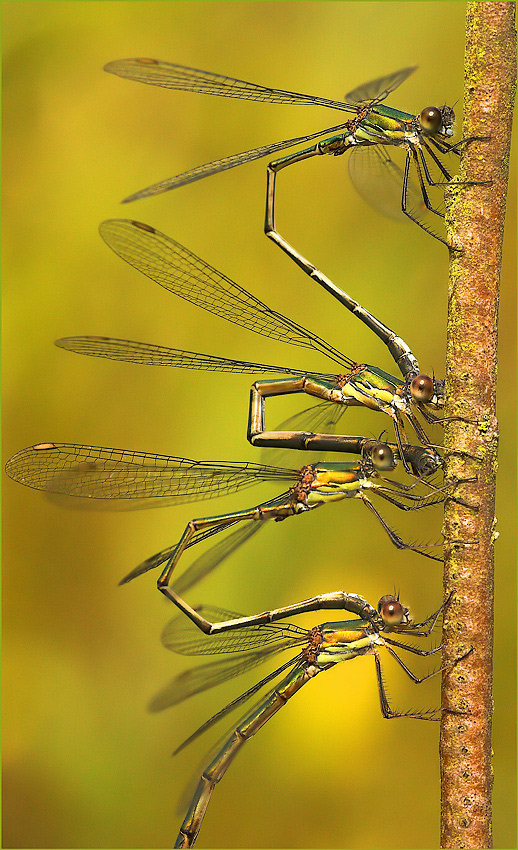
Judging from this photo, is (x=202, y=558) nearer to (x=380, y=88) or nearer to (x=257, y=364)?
(x=257, y=364)

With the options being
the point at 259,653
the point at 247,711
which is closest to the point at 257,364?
the point at 259,653

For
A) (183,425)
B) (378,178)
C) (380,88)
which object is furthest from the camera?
(183,425)

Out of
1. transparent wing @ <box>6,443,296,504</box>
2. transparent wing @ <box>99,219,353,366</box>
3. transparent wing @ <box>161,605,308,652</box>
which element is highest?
transparent wing @ <box>99,219,353,366</box>

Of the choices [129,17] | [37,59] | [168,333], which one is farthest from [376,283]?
[37,59]

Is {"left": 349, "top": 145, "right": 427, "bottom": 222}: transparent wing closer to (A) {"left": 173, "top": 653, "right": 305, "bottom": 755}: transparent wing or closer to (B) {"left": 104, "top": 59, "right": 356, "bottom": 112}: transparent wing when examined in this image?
(B) {"left": 104, "top": 59, "right": 356, "bottom": 112}: transparent wing

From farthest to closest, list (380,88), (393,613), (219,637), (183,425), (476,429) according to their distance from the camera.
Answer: (183,425)
(219,637)
(380,88)
(393,613)
(476,429)

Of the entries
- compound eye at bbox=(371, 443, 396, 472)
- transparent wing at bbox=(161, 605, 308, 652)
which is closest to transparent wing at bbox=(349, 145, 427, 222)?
compound eye at bbox=(371, 443, 396, 472)

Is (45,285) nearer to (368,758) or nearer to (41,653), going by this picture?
(41,653)
